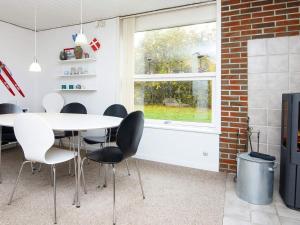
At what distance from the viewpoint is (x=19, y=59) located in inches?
178

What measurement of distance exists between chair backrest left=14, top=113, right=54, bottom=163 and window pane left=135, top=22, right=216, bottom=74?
7.58ft

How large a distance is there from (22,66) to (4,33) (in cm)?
67

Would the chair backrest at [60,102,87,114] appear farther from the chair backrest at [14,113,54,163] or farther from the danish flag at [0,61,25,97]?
the chair backrest at [14,113,54,163]

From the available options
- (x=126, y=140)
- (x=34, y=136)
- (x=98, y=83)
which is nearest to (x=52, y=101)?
(x=98, y=83)

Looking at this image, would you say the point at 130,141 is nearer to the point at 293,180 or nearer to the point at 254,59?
the point at 293,180

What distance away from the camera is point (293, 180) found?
2.14 metres

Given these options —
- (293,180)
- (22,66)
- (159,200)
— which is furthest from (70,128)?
(22,66)

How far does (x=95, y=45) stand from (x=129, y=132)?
272 centimetres

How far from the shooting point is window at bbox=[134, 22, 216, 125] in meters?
3.42

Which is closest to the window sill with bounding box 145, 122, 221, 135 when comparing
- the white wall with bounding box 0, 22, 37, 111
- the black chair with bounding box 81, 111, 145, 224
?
the black chair with bounding box 81, 111, 145, 224

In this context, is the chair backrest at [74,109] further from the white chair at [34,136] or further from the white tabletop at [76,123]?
the white chair at [34,136]

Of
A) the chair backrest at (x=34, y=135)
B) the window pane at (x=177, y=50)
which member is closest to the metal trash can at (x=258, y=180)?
the window pane at (x=177, y=50)

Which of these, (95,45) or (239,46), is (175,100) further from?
(95,45)

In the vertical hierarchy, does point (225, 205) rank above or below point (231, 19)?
below
